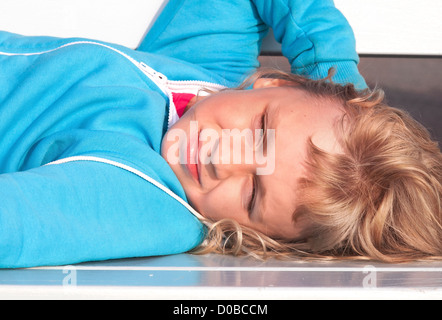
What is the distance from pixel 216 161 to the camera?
0.92 meters

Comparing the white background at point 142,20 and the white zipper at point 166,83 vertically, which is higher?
the white background at point 142,20

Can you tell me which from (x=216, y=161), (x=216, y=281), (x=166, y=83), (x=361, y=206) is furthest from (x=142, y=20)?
(x=216, y=281)

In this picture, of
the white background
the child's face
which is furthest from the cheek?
the white background

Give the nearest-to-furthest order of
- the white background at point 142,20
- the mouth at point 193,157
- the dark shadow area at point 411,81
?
1. the mouth at point 193,157
2. the white background at point 142,20
3. the dark shadow area at point 411,81

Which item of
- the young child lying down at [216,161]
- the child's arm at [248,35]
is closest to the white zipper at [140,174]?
the young child lying down at [216,161]

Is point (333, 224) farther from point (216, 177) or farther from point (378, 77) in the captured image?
point (378, 77)

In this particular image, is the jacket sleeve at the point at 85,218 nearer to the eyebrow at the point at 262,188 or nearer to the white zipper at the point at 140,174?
the white zipper at the point at 140,174

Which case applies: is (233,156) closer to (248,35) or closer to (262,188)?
(262,188)

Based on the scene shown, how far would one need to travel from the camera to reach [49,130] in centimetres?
99

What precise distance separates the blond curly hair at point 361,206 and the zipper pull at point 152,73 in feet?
1.13

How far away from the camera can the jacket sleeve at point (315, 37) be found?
1302mm

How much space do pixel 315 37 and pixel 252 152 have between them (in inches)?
20.5

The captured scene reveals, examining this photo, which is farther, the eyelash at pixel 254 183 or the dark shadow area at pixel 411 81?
the dark shadow area at pixel 411 81
